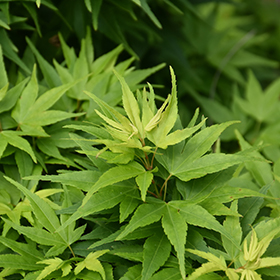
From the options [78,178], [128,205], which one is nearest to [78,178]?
[78,178]

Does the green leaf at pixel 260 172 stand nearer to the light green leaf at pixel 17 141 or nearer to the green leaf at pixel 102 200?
the green leaf at pixel 102 200

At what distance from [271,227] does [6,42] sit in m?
0.80

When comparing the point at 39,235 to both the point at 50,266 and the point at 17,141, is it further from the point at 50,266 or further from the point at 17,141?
the point at 17,141

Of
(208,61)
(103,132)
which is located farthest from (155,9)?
(103,132)

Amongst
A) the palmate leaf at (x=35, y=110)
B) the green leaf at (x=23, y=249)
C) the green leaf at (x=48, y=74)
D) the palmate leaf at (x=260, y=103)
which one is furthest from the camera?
the palmate leaf at (x=260, y=103)

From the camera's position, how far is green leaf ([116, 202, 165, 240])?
0.54m

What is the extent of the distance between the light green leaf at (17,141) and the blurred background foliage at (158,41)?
0.24 meters

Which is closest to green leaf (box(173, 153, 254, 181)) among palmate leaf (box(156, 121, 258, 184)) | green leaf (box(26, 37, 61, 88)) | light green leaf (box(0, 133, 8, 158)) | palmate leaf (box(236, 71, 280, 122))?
palmate leaf (box(156, 121, 258, 184))

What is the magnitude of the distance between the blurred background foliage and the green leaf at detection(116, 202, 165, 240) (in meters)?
0.53

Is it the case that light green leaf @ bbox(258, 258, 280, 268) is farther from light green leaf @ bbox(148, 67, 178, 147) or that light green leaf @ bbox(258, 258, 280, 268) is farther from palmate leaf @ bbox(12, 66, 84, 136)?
palmate leaf @ bbox(12, 66, 84, 136)

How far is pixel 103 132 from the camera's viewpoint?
638 mm

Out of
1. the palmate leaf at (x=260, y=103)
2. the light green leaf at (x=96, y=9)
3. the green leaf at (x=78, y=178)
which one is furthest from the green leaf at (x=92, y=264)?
the palmate leaf at (x=260, y=103)

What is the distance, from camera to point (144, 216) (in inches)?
22.5

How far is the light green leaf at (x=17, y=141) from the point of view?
71 cm
